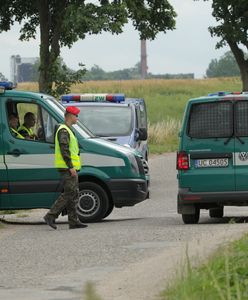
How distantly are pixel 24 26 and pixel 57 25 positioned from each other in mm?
2427

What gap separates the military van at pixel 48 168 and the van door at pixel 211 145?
57.8 inches

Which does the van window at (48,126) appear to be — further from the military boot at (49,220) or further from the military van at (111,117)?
the military van at (111,117)

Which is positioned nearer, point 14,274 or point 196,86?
point 14,274

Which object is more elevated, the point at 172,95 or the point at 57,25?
the point at 57,25

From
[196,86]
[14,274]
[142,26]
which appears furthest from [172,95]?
[14,274]

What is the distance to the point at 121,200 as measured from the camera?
689 inches

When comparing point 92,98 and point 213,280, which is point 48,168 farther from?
point 213,280

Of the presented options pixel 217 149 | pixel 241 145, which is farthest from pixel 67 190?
pixel 241 145

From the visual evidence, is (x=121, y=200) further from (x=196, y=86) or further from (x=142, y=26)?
(x=196, y=86)

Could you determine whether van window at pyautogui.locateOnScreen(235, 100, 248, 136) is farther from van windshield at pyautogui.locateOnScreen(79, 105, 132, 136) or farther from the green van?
van windshield at pyautogui.locateOnScreen(79, 105, 132, 136)

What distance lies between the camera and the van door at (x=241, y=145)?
53.6ft

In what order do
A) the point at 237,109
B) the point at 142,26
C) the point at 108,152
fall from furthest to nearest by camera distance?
the point at 142,26 < the point at 108,152 < the point at 237,109

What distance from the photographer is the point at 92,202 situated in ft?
57.1

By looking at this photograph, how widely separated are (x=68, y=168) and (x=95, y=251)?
3452 mm
